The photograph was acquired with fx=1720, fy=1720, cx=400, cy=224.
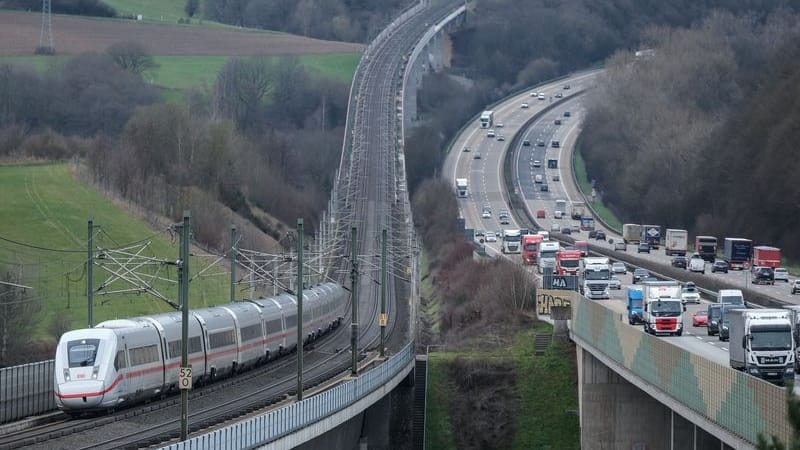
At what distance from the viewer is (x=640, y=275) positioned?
3420 inches

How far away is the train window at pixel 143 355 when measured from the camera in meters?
48.4

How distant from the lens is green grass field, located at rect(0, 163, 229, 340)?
71.4m

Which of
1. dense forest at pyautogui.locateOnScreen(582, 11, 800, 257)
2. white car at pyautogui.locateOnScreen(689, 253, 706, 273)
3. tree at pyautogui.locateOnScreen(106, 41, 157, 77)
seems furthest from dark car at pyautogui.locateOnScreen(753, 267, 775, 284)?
tree at pyautogui.locateOnScreen(106, 41, 157, 77)

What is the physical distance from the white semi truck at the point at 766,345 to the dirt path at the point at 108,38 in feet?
435

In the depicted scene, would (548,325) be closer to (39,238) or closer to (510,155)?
(39,238)

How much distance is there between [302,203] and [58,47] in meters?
44.6

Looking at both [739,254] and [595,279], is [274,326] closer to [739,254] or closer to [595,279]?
[595,279]

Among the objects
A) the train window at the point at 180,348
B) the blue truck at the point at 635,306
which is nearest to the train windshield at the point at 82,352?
the train window at the point at 180,348

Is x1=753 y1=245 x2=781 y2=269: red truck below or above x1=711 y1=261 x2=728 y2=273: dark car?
above

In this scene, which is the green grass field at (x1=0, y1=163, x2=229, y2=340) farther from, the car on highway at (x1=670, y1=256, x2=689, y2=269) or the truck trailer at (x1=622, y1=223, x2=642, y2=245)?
the truck trailer at (x1=622, y1=223, x2=642, y2=245)

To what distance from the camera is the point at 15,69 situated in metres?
159

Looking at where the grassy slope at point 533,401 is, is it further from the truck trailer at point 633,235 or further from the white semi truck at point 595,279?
the truck trailer at point 633,235

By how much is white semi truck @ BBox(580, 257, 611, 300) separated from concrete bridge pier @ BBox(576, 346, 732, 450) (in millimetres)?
12749

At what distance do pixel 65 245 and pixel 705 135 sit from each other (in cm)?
7514
